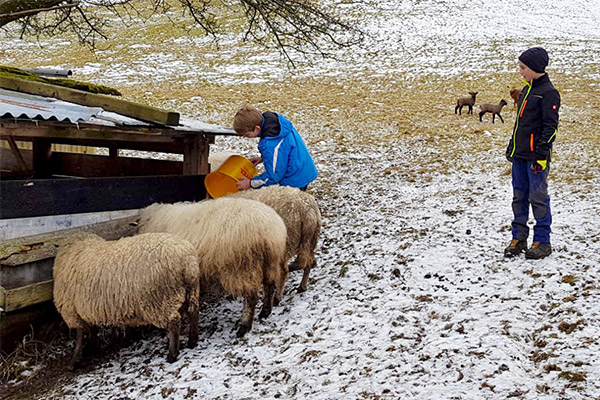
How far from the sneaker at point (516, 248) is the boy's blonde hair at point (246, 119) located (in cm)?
295

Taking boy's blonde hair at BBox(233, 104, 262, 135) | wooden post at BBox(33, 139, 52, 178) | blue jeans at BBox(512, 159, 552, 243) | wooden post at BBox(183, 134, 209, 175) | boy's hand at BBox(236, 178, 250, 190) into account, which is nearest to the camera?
blue jeans at BBox(512, 159, 552, 243)

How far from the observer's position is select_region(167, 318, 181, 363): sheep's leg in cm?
459

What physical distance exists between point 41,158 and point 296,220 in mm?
3936

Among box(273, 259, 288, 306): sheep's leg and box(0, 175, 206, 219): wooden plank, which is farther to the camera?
box(273, 259, 288, 306): sheep's leg

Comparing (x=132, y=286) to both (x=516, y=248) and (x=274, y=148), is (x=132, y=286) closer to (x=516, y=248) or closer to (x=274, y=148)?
(x=274, y=148)

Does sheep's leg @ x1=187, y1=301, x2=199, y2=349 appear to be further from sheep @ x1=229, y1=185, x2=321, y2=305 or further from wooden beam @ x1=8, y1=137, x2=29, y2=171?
wooden beam @ x1=8, y1=137, x2=29, y2=171

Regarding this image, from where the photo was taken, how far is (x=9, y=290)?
15.3ft

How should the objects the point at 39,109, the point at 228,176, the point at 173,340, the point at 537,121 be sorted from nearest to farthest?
the point at 173,340, the point at 39,109, the point at 537,121, the point at 228,176

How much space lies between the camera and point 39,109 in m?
4.75

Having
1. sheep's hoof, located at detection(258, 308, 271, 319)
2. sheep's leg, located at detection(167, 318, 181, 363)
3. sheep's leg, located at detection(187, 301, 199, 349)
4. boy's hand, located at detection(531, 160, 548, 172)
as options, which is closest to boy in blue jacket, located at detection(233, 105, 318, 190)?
sheep's hoof, located at detection(258, 308, 271, 319)

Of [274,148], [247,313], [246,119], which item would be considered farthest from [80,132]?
[247,313]

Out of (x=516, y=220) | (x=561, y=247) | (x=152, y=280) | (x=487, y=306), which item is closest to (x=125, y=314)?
(x=152, y=280)

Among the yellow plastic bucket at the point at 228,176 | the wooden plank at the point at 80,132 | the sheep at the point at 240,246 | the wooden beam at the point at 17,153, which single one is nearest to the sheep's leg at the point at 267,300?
the sheep at the point at 240,246

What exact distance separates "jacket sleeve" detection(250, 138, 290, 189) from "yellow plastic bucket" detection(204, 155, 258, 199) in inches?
11.7
